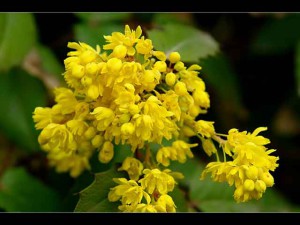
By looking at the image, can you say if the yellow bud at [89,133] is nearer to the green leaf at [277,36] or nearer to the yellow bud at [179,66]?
the yellow bud at [179,66]

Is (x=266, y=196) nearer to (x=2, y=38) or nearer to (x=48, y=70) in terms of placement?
(x=48, y=70)

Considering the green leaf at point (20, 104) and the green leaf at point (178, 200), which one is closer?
the green leaf at point (178, 200)

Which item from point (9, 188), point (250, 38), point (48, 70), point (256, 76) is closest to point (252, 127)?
point (256, 76)

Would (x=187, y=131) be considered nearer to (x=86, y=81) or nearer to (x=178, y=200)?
(x=178, y=200)

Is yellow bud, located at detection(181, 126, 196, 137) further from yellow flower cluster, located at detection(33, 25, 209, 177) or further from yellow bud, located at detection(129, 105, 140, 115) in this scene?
yellow bud, located at detection(129, 105, 140, 115)

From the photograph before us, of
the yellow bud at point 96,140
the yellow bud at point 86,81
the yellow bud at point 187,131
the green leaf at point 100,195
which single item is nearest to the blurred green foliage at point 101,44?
the green leaf at point 100,195

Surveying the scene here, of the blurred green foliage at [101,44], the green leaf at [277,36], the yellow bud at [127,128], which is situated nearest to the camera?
the yellow bud at [127,128]

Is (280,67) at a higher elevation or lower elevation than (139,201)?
higher
